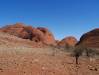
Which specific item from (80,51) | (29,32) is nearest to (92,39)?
(29,32)

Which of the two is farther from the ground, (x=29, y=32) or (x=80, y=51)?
(x=29, y=32)

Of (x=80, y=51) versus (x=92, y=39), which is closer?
(x=80, y=51)

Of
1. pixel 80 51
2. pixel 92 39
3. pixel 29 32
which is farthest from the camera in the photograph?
pixel 92 39

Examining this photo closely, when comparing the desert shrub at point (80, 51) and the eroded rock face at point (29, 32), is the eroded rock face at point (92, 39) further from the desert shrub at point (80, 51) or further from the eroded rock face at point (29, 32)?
the desert shrub at point (80, 51)

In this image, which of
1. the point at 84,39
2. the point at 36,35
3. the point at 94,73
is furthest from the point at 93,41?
the point at 94,73

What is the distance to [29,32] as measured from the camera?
3615 inches

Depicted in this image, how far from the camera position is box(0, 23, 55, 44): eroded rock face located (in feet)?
287

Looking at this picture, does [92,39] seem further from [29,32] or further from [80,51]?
[80,51]

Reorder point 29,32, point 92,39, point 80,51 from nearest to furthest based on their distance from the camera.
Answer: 1. point 80,51
2. point 29,32
3. point 92,39

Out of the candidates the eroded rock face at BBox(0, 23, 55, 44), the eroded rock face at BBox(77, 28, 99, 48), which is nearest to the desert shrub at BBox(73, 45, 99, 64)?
the eroded rock face at BBox(0, 23, 55, 44)

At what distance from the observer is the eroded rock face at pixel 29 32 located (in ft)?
287

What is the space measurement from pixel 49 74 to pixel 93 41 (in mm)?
88907

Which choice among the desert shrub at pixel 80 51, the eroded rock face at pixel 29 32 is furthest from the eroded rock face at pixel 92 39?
the desert shrub at pixel 80 51

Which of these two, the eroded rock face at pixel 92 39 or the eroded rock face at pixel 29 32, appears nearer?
the eroded rock face at pixel 29 32
